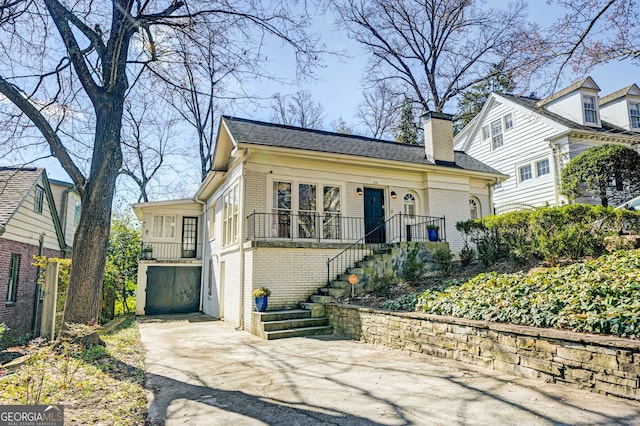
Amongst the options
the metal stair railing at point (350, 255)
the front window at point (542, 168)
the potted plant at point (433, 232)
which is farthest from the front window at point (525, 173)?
the metal stair railing at point (350, 255)

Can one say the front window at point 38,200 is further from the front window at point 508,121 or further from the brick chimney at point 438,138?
the front window at point 508,121

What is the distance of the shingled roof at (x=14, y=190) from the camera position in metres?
10.8

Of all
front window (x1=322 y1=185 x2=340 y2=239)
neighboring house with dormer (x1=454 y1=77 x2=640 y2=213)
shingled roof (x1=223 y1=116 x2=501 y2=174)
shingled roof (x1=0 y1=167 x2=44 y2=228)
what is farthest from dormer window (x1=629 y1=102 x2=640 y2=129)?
shingled roof (x1=0 y1=167 x2=44 y2=228)

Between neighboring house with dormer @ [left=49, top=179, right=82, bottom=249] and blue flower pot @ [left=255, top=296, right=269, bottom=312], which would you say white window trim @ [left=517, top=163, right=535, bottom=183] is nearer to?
blue flower pot @ [left=255, top=296, right=269, bottom=312]

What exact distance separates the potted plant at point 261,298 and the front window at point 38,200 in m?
9.13

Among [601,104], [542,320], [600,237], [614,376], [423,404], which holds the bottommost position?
[423,404]

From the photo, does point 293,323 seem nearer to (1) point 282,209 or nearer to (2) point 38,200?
(1) point 282,209

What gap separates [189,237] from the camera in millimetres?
17328

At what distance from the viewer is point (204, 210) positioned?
17234 mm

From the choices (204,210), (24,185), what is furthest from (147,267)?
(24,185)

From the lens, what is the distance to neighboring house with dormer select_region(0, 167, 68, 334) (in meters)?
10.9

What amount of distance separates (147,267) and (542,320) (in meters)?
14.5

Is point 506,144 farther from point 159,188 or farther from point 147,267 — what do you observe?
point 159,188

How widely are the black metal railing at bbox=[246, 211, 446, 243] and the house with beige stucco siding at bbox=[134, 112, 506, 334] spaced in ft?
0.10
